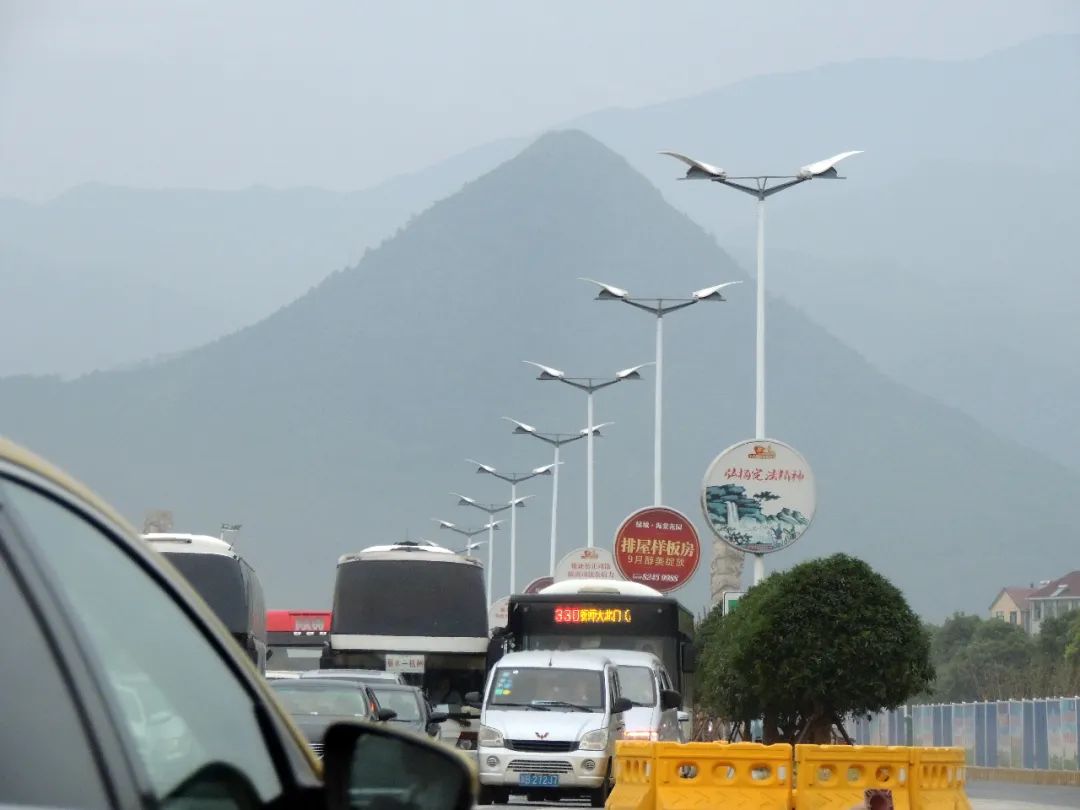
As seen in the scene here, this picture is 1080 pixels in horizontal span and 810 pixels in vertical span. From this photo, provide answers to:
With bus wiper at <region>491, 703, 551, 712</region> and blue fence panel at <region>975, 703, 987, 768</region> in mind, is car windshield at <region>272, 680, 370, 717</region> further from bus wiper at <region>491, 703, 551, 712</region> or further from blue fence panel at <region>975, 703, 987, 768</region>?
blue fence panel at <region>975, 703, 987, 768</region>

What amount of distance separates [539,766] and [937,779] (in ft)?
20.8

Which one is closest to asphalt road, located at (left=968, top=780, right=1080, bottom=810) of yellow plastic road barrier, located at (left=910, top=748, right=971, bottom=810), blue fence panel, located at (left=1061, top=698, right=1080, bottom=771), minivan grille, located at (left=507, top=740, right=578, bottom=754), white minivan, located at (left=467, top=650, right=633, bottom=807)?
blue fence panel, located at (left=1061, top=698, right=1080, bottom=771)

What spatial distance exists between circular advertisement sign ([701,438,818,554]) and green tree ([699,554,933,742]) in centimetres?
299

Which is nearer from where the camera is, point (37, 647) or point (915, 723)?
point (37, 647)

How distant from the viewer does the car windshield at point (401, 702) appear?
23.5 meters

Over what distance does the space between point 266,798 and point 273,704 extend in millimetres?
193

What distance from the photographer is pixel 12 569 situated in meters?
2.25

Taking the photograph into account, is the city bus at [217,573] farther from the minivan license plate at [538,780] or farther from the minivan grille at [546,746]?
the minivan license plate at [538,780]

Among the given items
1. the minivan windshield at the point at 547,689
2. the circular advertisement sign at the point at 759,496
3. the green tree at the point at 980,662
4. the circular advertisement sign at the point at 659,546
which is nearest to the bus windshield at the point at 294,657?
the circular advertisement sign at the point at 659,546

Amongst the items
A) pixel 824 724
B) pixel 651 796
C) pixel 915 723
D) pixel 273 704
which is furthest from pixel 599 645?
pixel 273 704

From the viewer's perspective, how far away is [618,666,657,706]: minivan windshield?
27812 mm

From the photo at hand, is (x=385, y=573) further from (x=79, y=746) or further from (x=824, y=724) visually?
(x=79, y=746)

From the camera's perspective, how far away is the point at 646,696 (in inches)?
1097

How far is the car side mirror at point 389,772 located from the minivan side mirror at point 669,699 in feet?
81.5
